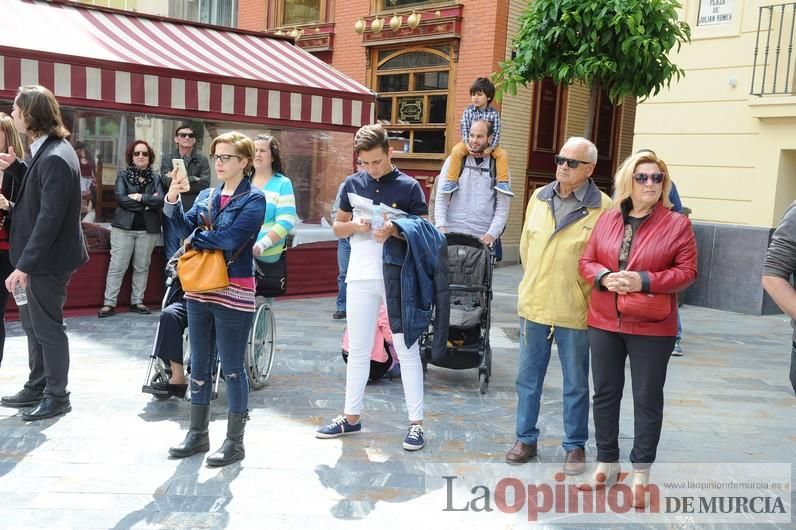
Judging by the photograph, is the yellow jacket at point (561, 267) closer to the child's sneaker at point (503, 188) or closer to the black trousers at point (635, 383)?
the black trousers at point (635, 383)

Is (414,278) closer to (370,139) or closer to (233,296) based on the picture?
(370,139)

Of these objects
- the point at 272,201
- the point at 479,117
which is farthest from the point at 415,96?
the point at 272,201

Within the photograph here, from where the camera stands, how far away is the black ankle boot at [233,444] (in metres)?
4.17

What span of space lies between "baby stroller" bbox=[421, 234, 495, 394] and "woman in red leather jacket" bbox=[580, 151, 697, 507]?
1.89 metres

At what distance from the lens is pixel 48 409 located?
15.8ft

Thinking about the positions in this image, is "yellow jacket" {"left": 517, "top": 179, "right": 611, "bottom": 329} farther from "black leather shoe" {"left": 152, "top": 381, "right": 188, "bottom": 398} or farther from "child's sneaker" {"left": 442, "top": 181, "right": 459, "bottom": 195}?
"black leather shoe" {"left": 152, "top": 381, "right": 188, "bottom": 398}

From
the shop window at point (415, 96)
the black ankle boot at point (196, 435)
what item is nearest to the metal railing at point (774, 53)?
the shop window at point (415, 96)

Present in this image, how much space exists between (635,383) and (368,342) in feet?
5.02

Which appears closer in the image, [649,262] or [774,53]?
[649,262]

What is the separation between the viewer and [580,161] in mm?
4137

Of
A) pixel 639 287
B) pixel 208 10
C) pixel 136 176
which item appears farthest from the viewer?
pixel 208 10

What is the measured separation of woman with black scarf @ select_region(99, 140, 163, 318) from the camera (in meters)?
8.07

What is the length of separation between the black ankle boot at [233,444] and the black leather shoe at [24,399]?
1.57 meters

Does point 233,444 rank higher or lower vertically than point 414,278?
lower
